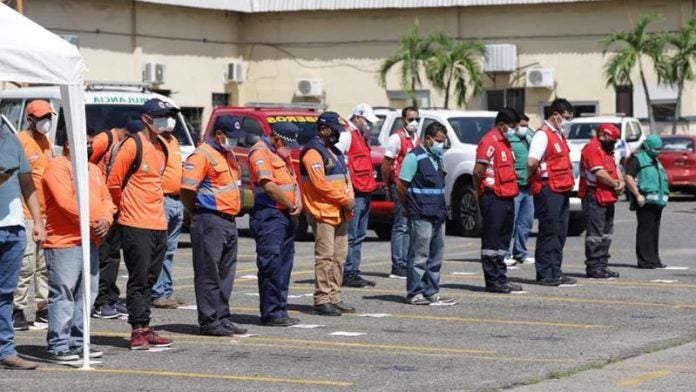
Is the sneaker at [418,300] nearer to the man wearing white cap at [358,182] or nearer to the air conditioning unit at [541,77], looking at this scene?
the man wearing white cap at [358,182]

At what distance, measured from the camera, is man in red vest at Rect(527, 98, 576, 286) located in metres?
17.2

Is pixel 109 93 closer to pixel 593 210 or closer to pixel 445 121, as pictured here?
pixel 445 121

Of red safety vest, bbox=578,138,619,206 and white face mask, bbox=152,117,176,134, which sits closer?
white face mask, bbox=152,117,176,134

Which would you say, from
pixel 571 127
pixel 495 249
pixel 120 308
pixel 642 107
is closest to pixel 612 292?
pixel 495 249

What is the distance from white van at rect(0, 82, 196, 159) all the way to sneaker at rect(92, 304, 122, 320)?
23.7ft

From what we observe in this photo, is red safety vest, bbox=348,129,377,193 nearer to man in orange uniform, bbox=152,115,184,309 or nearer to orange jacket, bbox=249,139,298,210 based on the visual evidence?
man in orange uniform, bbox=152,115,184,309

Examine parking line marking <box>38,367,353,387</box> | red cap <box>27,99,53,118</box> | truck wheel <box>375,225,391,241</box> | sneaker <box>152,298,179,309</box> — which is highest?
red cap <box>27,99,53,118</box>

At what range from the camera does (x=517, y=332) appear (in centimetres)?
1366

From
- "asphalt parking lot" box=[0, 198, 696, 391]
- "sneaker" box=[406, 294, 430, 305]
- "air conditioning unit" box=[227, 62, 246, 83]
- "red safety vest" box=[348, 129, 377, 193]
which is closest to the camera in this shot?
"asphalt parking lot" box=[0, 198, 696, 391]

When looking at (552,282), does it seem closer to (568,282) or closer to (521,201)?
(568,282)

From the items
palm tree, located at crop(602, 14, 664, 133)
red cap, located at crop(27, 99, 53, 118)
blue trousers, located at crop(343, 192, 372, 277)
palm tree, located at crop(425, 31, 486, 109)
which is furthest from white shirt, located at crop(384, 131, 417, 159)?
palm tree, located at crop(425, 31, 486, 109)

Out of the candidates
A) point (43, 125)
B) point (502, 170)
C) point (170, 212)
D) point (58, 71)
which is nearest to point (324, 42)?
point (502, 170)

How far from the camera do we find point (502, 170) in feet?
53.7

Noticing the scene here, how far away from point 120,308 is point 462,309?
10.7ft
